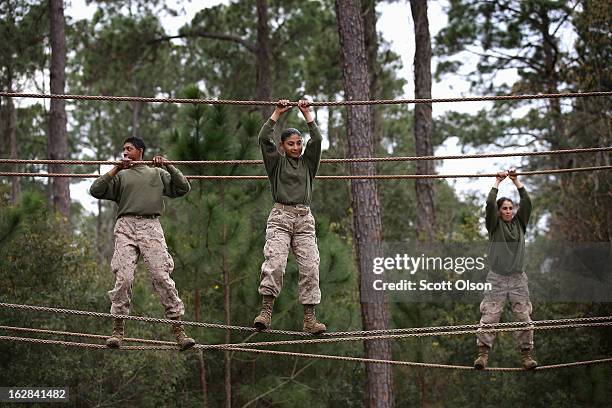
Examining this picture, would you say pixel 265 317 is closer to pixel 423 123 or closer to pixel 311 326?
pixel 311 326

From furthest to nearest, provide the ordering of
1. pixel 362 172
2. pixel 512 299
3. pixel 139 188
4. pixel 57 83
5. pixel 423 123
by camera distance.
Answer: pixel 57 83 → pixel 423 123 → pixel 362 172 → pixel 512 299 → pixel 139 188

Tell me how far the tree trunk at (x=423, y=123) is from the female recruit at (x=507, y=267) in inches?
285

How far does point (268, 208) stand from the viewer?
11.8 m

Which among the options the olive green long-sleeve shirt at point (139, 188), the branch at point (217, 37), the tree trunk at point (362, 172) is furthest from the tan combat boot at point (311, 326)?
the branch at point (217, 37)

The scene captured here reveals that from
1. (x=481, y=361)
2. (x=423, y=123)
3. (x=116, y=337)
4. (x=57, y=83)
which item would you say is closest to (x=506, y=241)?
(x=481, y=361)

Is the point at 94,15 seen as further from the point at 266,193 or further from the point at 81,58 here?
the point at 266,193

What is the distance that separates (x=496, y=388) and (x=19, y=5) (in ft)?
37.9

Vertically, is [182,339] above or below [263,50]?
below

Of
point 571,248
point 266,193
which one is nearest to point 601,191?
point 571,248

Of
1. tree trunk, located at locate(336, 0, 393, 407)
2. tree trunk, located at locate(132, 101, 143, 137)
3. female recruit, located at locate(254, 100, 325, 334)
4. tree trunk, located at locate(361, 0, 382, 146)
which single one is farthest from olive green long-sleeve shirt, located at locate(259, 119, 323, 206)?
tree trunk, located at locate(132, 101, 143, 137)

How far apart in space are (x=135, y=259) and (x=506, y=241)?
2.98 m

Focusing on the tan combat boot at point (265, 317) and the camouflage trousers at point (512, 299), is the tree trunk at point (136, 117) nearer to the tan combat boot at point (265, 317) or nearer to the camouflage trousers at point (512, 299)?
the camouflage trousers at point (512, 299)

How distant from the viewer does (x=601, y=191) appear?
1470 cm

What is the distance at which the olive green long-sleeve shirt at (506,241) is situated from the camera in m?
7.53
